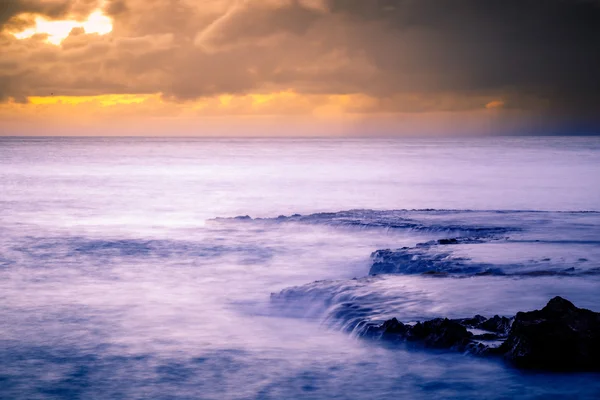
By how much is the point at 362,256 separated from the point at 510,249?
359 cm

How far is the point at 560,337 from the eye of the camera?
7457mm

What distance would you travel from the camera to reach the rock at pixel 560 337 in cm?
743

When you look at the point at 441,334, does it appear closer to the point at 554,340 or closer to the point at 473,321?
the point at 473,321

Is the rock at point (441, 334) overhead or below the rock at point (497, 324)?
below

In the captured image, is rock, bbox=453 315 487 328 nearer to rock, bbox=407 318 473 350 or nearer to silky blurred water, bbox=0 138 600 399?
rock, bbox=407 318 473 350

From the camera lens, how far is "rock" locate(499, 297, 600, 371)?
7430 millimetres

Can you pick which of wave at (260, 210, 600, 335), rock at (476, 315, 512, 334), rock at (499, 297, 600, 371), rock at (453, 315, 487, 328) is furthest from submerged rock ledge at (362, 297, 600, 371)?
wave at (260, 210, 600, 335)

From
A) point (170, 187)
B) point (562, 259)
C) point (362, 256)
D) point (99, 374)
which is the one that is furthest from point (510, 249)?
point (170, 187)

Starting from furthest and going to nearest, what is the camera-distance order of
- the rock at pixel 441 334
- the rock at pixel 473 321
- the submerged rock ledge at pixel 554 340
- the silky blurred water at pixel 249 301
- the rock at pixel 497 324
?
the rock at pixel 473 321, the rock at pixel 497 324, the rock at pixel 441 334, the silky blurred water at pixel 249 301, the submerged rock ledge at pixel 554 340

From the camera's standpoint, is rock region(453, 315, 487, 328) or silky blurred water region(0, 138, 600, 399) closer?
silky blurred water region(0, 138, 600, 399)

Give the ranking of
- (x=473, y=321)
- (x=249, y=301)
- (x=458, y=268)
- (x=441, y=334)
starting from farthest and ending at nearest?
(x=458, y=268) → (x=249, y=301) → (x=473, y=321) → (x=441, y=334)

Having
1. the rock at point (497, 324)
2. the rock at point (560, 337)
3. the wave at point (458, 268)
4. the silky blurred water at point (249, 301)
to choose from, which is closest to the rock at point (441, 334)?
the silky blurred water at point (249, 301)

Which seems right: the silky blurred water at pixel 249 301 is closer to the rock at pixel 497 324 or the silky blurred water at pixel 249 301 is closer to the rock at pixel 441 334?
the rock at pixel 441 334

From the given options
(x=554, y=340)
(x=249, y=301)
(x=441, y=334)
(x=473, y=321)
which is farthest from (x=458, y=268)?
(x=554, y=340)
